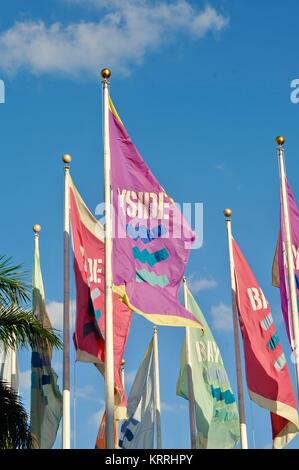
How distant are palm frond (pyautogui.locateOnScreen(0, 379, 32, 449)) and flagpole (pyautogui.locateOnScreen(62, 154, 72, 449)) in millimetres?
4880

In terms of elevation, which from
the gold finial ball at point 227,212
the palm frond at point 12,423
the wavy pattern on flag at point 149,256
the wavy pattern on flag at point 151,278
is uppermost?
the gold finial ball at point 227,212

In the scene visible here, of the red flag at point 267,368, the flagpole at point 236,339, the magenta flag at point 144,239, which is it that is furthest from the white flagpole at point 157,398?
the magenta flag at point 144,239

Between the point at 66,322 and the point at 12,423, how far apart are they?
22.3 feet

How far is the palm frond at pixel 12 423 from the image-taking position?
65.7 ft

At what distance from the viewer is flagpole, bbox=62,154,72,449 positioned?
25.3 m

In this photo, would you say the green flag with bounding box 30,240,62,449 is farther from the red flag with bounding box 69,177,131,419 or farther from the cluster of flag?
the red flag with bounding box 69,177,131,419

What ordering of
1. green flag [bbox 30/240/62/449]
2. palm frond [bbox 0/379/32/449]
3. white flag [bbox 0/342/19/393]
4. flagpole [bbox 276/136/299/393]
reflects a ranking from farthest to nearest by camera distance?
1. white flag [bbox 0/342/19/393]
2. green flag [bbox 30/240/62/449]
3. flagpole [bbox 276/136/299/393]
4. palm frond [bbox 0/379/32/449]

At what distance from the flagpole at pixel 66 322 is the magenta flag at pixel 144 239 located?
118 inches

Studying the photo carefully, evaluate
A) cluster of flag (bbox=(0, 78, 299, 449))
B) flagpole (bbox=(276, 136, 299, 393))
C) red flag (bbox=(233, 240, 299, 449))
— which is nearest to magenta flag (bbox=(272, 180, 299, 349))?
cluster of flag (bbox=(0, 78, 299, 449))

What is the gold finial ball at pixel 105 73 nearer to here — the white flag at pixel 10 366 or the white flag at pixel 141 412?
the white flag at pixel 10 366

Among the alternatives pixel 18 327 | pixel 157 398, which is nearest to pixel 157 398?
pixel 157 398

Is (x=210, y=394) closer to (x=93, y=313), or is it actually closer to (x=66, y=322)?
(x=66, y=322)

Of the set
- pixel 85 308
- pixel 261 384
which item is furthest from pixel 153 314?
pixel 261 384
